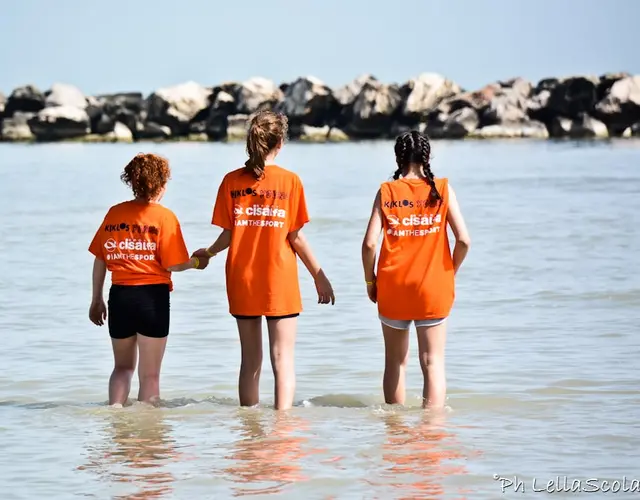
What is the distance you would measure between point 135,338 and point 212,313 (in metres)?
5.25

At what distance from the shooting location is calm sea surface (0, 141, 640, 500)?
6.32 metres

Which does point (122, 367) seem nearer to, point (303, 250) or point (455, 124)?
point (303, 250)

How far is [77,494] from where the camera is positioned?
607cm

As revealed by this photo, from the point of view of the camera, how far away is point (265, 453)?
267 inches

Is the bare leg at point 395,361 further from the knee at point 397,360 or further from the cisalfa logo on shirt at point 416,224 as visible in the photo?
the cisalfa logo on shirt at point 416,224

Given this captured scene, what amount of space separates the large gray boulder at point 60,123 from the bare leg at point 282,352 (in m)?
87.3

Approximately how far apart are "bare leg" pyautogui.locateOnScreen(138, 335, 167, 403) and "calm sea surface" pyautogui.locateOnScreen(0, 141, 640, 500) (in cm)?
15

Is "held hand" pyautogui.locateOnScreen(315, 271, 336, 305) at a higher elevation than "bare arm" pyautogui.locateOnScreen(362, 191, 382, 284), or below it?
below

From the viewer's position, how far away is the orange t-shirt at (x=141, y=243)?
7223mm

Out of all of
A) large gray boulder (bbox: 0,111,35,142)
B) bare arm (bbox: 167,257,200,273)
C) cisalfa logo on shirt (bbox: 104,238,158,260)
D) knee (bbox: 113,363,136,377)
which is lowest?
large gray boulder (bbox: 0,111,35,142)

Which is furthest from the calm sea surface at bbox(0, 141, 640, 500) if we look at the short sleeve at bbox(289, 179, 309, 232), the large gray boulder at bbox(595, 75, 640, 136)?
the large gray boulder at bbox(595, 75, 640, 136)

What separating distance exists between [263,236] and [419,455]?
1.46 m

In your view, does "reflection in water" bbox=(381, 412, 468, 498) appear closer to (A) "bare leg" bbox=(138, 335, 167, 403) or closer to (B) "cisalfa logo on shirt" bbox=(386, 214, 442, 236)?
(B) "cisalfa logo on shirt" bbox=(386, 214, 442, 236)

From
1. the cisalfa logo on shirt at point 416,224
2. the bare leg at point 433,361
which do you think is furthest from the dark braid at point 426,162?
the bare leg at point 433,361
